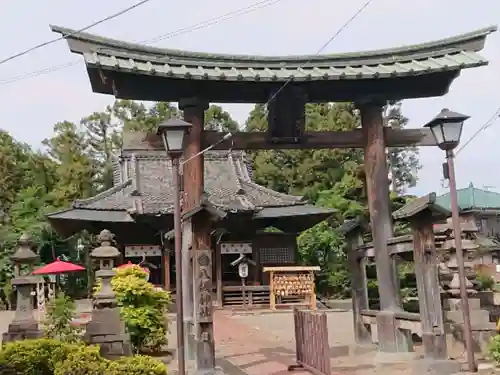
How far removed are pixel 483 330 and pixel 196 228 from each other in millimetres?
Result: 6089

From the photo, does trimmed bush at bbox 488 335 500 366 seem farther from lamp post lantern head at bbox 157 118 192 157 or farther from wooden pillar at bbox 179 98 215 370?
lamp post lantern head at bbox 157 118 192 157

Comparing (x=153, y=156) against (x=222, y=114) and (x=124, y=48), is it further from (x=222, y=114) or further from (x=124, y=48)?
(x=124, y=48)

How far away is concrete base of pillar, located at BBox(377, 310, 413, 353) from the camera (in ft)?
35.5

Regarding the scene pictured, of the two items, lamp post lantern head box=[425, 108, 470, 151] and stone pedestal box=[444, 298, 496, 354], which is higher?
lamp post lantern head box=[425, 108, 470, 151]

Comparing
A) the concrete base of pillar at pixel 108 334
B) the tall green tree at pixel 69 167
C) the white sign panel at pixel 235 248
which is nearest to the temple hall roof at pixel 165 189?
the white sign panel at pixel 235 248

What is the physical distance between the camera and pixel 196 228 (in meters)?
9.75

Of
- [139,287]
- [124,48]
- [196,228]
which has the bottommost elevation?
[139,287]

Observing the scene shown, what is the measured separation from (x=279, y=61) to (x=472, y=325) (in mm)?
6401

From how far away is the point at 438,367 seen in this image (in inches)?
360

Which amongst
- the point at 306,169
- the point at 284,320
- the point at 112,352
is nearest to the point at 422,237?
the point at 112,352

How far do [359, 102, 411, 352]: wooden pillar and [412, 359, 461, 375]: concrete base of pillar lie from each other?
1549 millimetres

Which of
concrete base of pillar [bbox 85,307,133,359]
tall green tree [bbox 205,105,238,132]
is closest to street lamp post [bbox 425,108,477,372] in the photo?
concrete base of pillar [bbox 85,307,133,359]

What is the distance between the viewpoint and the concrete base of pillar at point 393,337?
1081 centimetres

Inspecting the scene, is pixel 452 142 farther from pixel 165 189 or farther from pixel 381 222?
pixel 165 189
